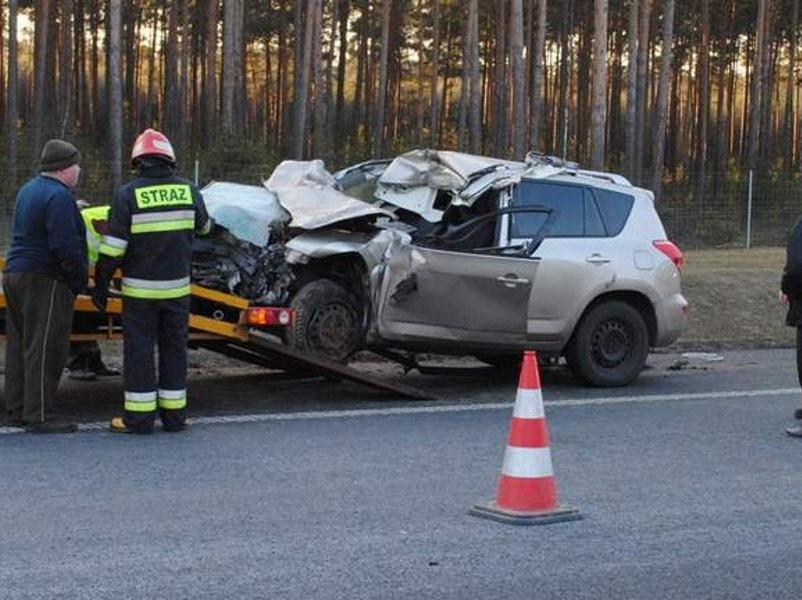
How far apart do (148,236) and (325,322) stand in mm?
2008

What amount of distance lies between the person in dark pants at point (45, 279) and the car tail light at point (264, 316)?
1456mm

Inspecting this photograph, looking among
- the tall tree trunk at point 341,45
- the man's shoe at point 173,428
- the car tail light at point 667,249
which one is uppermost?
the tall tree trunk at point 341,45

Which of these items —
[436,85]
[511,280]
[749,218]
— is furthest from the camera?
[436,85]

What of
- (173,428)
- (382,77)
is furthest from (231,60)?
(173,428)

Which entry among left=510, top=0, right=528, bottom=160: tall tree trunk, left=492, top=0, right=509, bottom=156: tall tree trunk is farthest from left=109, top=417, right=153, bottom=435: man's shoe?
left=492, top=0, right=509, bottom=156: tall tree trunk

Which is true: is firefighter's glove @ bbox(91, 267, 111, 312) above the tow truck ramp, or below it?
above

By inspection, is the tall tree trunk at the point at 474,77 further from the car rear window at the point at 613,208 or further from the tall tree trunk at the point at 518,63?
the car rear window at the point at 613,208

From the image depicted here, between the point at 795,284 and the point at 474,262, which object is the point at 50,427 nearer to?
the point at 474,262

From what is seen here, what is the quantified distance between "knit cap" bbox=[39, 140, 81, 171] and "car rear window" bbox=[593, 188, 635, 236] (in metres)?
4.79

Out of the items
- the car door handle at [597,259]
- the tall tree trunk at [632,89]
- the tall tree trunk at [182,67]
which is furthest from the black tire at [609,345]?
the tall tree trunk at [182,67]

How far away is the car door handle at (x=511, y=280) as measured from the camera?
9.98 metres

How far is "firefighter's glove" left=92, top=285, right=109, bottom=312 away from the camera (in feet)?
26.6

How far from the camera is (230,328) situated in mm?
9055

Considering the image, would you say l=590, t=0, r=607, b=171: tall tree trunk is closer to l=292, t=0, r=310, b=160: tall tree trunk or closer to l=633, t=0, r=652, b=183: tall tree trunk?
l=633, t=0, r=652, b=183: tall tree trunk
